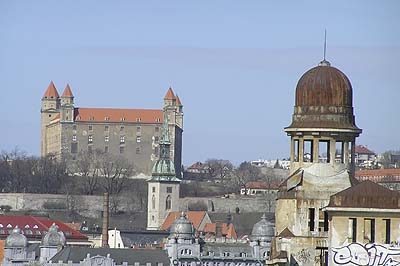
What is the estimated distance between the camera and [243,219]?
163 meters

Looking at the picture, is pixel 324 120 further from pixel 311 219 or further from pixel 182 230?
pixel 182 230

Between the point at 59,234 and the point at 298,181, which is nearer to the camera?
the point at 298,181

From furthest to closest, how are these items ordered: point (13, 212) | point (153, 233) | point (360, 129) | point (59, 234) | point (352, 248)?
point (13, 212) → point (153, 233) → point (59, 234) → point (360, 129) → point (352, 248)

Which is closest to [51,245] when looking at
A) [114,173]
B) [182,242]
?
[182,242]

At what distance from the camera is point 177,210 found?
15750 cm

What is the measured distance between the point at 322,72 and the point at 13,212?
150598mm

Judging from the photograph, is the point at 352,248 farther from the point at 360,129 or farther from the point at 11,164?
the point at 11,164

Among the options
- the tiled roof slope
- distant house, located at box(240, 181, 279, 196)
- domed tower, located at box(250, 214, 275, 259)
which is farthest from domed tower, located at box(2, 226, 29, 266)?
distant house, located at box(240, 181, 279, 196)

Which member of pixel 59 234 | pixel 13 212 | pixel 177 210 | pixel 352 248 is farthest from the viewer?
pixel 13 212

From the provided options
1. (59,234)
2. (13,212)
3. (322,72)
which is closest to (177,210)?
(13,212)

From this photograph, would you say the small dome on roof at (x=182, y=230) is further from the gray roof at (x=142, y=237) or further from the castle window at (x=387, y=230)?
the castle window at (x=387, y=230)

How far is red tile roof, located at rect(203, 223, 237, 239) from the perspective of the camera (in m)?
135

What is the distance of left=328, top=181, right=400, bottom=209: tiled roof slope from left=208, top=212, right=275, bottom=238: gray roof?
428 ft

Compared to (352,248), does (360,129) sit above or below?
above
